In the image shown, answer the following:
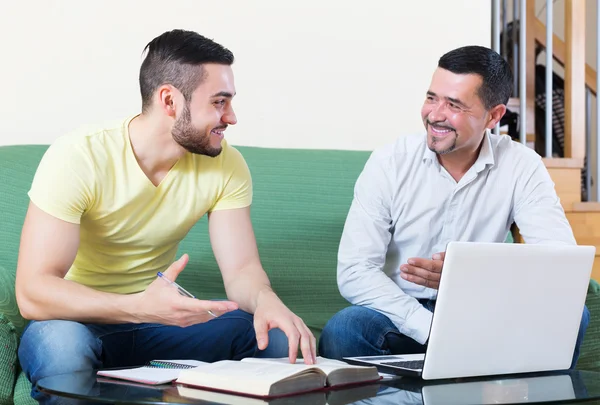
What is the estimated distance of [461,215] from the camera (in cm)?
207

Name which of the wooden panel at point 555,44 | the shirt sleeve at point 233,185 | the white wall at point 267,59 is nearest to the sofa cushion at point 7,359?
the shirt sleeve at point 233,185

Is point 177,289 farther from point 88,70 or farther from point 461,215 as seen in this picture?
point 88,70

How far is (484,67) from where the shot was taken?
6.88 ft

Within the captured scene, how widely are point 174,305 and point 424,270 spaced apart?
71cm

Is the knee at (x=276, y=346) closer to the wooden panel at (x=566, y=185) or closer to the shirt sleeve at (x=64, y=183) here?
the shirt sleeve at (x=64, y=183)

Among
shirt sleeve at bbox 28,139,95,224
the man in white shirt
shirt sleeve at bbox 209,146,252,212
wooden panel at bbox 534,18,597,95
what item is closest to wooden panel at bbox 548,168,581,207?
wooden panel at bbox 534,18,597,95

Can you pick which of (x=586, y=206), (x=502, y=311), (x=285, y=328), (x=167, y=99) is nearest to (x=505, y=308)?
(x=502, y=311)

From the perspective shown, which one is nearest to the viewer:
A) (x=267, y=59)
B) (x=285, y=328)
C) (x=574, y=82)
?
(x=285, y=328)

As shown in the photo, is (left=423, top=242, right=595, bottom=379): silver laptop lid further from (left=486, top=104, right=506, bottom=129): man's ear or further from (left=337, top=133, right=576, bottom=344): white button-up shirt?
(left=486, top=104, right=506, bottom=129): man's ear

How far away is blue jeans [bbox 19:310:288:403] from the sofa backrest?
1.57 ft

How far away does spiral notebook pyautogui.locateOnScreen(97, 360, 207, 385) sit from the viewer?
3.88 feet

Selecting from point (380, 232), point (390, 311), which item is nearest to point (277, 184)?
point (380, 232)

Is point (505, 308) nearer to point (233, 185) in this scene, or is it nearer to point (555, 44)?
point (233, 185)

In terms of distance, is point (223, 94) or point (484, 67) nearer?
point (223, 94)
